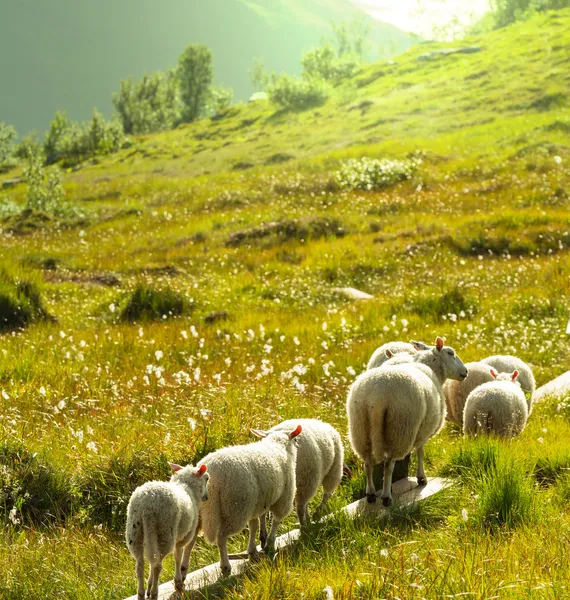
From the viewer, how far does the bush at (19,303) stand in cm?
1330

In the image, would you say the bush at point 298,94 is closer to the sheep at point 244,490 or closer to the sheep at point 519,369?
the sheep at point 519,369

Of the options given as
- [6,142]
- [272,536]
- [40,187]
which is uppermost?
[6,142]

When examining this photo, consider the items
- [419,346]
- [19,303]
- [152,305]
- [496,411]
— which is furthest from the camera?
[152,305]

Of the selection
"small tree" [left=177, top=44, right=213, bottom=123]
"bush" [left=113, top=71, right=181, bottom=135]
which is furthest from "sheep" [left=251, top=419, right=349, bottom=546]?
"small tree" [left=177, top=44, right=213, bottom=123]

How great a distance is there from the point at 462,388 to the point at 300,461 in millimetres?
3880

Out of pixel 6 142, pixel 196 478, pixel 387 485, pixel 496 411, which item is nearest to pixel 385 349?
pixel 496 411

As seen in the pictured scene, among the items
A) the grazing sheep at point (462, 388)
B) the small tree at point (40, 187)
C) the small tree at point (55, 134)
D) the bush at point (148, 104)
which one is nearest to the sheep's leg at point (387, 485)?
the grazing sheep at point (462, 388)

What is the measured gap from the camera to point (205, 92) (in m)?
108

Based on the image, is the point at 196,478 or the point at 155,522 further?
the point at 196,478

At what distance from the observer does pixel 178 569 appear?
14.3 feet

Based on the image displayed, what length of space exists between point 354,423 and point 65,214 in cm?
3003

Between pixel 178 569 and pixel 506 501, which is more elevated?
pixel 178 569

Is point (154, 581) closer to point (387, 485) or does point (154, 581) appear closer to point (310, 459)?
point (310, 459)

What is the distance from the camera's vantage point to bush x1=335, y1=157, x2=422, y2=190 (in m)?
30.9
